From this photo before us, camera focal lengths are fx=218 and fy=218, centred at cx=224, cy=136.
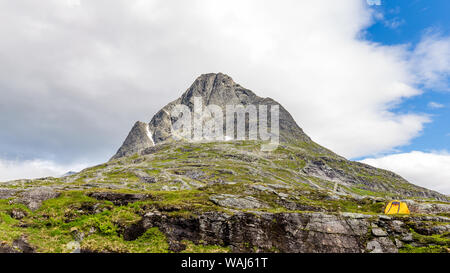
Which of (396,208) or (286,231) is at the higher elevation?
(396,208)

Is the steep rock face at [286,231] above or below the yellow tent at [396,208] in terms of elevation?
below

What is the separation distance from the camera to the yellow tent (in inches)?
1479

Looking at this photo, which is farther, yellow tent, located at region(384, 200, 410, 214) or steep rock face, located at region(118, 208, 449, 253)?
yellow tent, located at region(384, 200, 410, 214)

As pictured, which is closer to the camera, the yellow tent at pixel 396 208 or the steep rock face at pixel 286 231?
the steep rock face at pixel 286 231

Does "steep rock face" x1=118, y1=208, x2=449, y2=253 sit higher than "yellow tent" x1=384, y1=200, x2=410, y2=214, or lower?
lower

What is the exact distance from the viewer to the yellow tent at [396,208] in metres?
37.6

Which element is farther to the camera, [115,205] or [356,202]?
[356,202]

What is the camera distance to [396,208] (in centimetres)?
3781

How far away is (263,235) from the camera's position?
2762 cm

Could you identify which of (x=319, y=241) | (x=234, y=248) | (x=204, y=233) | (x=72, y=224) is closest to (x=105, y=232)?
(x=72, y=224)

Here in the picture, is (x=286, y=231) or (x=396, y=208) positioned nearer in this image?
(x=286, y=231)
